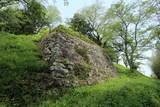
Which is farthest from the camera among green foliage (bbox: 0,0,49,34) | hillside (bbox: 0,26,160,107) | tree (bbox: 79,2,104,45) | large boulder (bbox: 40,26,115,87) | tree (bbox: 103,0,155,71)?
tree (bbox: 79,2,104,45)

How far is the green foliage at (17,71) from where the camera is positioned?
404 centimetres

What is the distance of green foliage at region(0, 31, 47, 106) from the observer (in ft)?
13.3

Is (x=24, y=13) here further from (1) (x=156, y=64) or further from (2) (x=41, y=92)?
(1) (x=156, y=64)

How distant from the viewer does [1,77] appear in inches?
184

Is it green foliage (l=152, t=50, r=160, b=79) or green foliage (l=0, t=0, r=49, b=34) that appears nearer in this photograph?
green foliage (l=0, t=0, r=49, b=34)

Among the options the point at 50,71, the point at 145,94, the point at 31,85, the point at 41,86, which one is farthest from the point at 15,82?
the point at 145,94

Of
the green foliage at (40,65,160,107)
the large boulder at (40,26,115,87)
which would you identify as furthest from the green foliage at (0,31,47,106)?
the green foliage at (40,65,160,107)

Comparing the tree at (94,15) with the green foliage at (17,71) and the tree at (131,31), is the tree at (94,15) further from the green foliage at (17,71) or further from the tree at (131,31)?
the green foliage at (17,71)

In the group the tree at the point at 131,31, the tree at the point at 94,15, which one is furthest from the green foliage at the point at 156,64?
the tree at the point at 94,15

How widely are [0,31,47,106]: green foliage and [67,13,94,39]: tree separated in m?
16.5

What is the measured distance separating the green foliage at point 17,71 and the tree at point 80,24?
649 inches

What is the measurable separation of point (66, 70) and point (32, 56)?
214 cm

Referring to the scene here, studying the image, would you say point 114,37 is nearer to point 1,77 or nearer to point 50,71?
point 50,71

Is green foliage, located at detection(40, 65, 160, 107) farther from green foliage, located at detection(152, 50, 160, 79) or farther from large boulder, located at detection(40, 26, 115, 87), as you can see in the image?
green foliage, located at detection(152, 50, 160, 79)
